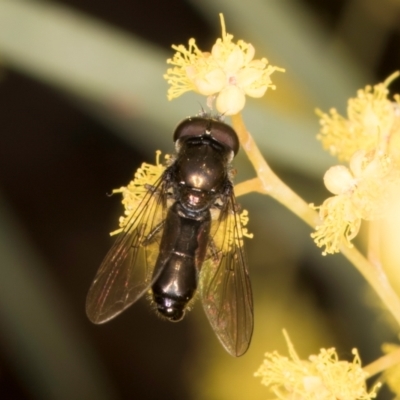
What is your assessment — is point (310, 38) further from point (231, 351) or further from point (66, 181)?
point (231, 351)

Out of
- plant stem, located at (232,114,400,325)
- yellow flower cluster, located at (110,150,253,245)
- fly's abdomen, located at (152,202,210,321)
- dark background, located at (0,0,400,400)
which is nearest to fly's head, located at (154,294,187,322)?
fly's abdomen, located at (152,202,210,321)

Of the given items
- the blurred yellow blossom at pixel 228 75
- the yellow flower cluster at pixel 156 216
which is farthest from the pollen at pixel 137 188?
the blurred yellow blossom at pixel 228 75

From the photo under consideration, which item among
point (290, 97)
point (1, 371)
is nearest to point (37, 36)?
point (290, 97)

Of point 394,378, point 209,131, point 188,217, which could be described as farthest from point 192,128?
point 394,378

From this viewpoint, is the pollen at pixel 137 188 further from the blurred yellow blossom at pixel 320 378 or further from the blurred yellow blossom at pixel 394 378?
the blurred yellow blossom at pixel 394 378

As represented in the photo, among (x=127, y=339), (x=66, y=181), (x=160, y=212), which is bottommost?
(x=160, y=212)

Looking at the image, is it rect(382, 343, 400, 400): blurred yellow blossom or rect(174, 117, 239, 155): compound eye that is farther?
rect(382, 343, 400, 400): blurred yellow blossom

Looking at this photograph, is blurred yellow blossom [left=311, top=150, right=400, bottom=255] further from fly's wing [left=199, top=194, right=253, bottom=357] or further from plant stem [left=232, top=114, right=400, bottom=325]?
fly's wing [left=199, top=194, right=253, bottom=357]
